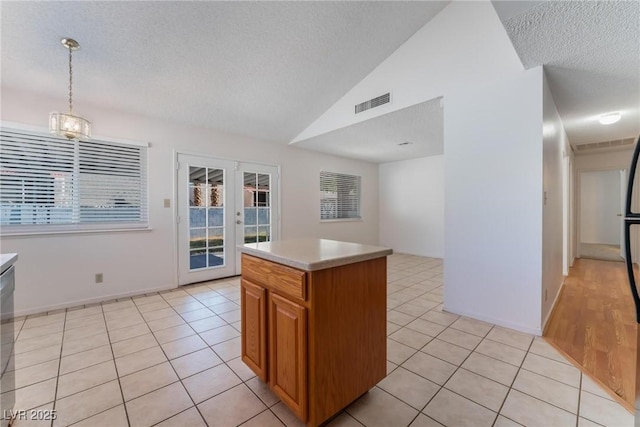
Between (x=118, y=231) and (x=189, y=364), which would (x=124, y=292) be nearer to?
(x=118, y=231)

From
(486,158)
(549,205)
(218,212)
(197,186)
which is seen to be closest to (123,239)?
(197,186)

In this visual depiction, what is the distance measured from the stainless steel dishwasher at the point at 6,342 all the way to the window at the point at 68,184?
2.12 m

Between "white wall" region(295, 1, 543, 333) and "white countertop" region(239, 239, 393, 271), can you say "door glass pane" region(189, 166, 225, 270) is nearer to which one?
"white countertop" region(239, 239, 393, 271)

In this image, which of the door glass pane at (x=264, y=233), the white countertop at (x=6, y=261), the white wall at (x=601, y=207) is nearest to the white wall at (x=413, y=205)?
the door glass pane at (x=264, y=233)

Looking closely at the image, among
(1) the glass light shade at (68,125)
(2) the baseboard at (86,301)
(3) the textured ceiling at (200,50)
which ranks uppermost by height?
(3) the textured ceiling at (200,50)

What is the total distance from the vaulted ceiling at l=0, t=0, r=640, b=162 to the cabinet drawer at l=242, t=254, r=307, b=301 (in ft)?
6.74

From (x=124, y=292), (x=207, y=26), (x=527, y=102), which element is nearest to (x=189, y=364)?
(x=124, y=292)

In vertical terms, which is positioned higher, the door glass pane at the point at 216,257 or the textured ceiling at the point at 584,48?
A: the textured ceiling at the point at 584,48

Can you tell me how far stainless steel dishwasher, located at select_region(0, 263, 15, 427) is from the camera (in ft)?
3.95

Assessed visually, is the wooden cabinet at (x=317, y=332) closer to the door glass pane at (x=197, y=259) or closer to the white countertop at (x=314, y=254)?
the white countertop at (x=314, y=254)

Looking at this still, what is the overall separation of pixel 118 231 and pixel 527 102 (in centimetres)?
473

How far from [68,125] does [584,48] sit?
4.16 metres

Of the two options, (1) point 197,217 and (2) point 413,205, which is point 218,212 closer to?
(1) point 197,217

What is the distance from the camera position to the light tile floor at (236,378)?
151cm
